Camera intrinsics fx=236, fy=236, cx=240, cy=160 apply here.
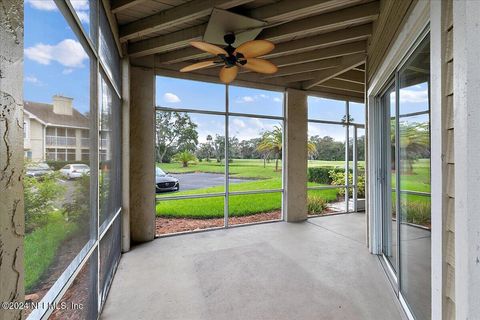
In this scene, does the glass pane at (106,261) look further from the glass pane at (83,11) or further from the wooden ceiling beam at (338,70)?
the wooden ceiling beam at (338,70)

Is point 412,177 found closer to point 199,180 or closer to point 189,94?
point 199,180

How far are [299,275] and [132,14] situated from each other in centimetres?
378

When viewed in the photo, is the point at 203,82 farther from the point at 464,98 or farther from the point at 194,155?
the point at 464,98

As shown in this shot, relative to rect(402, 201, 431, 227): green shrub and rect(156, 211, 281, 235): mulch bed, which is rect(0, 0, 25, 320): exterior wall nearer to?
rect(402, 201, 431, 227): green shrub

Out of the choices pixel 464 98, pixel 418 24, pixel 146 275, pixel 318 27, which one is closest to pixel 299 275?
pixel 146 275

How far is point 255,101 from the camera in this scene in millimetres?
5043

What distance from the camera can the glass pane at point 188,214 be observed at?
14.5 ft

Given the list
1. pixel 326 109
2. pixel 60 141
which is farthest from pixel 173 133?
pixel 326 109

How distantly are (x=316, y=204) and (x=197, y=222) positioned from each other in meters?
2.94

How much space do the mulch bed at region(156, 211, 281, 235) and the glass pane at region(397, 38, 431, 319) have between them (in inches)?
130

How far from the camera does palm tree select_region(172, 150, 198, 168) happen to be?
4.50m

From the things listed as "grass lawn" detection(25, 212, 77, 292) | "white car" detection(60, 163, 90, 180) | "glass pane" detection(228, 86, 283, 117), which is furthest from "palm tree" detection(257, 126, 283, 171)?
"grass lawn" detection(25, 212, 77, 292)

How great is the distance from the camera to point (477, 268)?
931 millimetres

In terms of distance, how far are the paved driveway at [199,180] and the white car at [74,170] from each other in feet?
8.91
